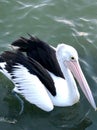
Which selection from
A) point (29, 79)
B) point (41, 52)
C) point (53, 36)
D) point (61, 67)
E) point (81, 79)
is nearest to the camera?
point (81, 79)

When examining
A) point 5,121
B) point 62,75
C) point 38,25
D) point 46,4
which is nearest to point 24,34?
point 38,25

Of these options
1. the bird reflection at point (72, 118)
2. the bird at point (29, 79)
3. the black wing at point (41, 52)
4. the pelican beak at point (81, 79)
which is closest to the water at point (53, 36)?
the bird reflection at point (72, 118)

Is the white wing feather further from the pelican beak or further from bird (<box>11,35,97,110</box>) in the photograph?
the pelican beak

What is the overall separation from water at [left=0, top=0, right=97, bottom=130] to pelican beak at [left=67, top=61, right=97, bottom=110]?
457 mm

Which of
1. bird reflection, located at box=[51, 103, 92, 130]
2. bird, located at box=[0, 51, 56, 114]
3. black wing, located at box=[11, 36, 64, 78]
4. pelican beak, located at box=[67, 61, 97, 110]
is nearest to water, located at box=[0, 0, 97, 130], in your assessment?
bird reflection, located at box=[51, 103, 92, 130]

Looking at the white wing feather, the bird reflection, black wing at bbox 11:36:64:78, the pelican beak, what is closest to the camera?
the pelican beak

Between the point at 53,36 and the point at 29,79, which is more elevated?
the point at 29,79

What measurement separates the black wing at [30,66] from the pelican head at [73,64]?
33 centimetres

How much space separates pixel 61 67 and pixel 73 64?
0.88 feet

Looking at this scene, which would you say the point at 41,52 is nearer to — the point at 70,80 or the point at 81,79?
the point at 70,80

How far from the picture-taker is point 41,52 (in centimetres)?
672

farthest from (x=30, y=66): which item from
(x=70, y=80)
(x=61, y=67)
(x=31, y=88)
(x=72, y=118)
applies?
(x=72, y=118)

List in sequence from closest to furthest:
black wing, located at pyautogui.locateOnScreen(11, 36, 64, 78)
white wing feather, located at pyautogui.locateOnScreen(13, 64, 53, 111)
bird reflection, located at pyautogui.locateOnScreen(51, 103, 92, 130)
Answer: white wing feather, located at pyautogui.locateOnScreen(13, 64, 53, 111) → bird reflection, located at pyautogui.locateOnScreen(51, 103, 92, 130) → black wing, located at pyautogui.locateOnScreen(11, 36, 64, 78)

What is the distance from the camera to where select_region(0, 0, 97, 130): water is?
6492 mm
